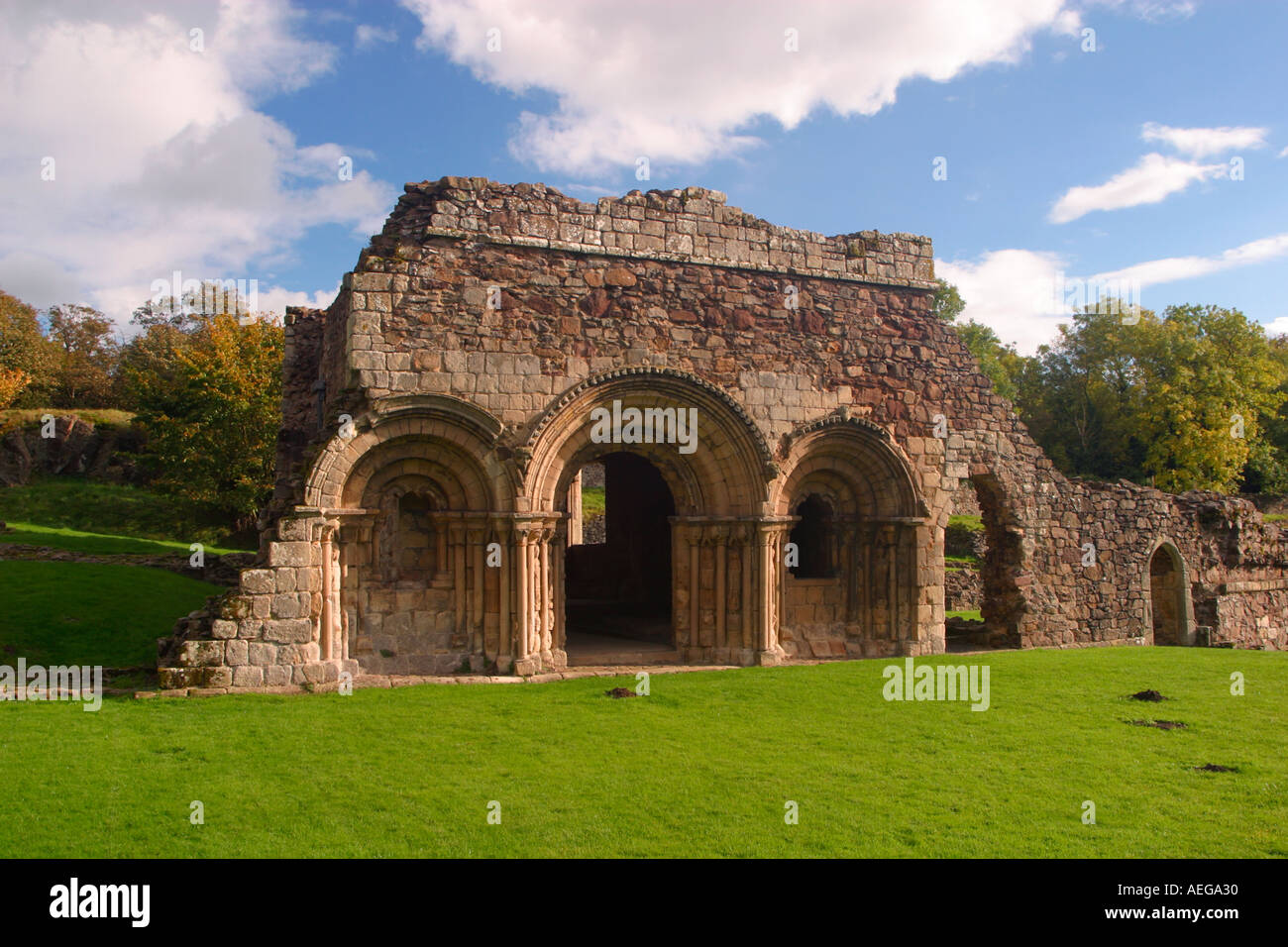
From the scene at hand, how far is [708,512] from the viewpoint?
1320 centimetres

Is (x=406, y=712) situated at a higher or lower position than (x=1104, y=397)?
lower

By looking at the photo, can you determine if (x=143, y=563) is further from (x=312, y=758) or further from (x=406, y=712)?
(x=312, y=758)

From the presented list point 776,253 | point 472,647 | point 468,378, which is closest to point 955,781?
point 472,647

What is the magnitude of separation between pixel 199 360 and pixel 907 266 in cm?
2251

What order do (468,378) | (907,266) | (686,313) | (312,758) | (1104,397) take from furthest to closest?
(1104,397), (907,266), (686,313), (468,378), (312,758)

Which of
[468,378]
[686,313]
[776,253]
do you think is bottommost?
[468,378]

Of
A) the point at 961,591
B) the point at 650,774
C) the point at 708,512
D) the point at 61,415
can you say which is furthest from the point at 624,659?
the point at 61,415

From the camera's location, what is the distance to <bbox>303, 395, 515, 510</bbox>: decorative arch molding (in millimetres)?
11273

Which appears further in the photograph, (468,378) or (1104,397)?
(1104,397)

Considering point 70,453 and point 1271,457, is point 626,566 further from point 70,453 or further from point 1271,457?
point 1271,457

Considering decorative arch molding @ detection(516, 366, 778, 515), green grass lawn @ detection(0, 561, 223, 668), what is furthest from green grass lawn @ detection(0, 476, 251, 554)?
decorative arch molding @ detection(516, 366, 778, 515)

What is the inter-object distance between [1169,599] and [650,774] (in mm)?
14641

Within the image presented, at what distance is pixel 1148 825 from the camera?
6.34 m

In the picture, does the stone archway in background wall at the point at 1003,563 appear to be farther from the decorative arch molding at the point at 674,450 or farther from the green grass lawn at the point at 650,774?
the decorative arch molding at the point at 674,450
